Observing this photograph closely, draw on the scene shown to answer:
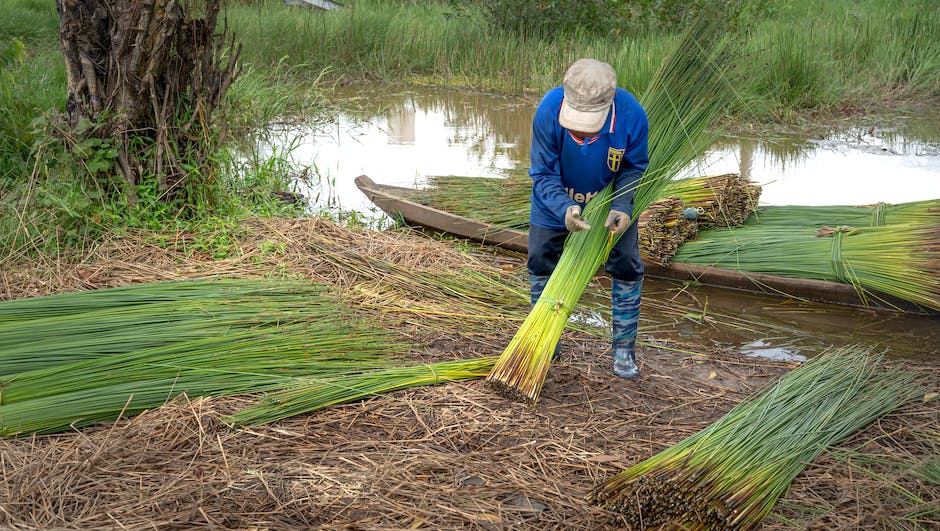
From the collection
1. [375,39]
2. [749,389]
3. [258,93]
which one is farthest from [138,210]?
[375,39]

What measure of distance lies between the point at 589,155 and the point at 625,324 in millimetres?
822

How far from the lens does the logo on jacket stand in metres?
3.29

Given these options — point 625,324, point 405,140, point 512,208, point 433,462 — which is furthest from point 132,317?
point 405,140

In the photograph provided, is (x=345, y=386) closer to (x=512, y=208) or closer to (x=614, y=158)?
(x=614, y=158)

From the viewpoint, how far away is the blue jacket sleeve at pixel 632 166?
129 inches

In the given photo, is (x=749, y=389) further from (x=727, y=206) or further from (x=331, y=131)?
(x=331, y=131)

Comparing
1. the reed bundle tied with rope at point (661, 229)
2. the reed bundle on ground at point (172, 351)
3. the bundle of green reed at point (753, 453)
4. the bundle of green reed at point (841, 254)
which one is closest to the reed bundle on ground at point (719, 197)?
the bundle of green reed at point (841, 254)

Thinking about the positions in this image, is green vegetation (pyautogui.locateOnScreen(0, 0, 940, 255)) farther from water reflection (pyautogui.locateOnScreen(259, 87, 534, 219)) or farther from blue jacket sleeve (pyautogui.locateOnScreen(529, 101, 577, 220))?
blue jacket sleeve (pyautogui.locateOnScreen(529, 101, 577, 220))

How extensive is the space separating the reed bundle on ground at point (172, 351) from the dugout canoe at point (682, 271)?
6.47 ft

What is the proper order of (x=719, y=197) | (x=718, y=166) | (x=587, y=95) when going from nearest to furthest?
(x=587, y=95) < (x=719, y=197) < (x=718, y=166)

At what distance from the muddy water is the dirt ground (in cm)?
81

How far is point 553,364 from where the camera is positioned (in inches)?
149

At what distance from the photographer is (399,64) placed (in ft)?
40.8

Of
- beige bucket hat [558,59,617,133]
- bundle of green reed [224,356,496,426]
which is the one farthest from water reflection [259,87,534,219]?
beige bucket hat [558,59,617,133]
